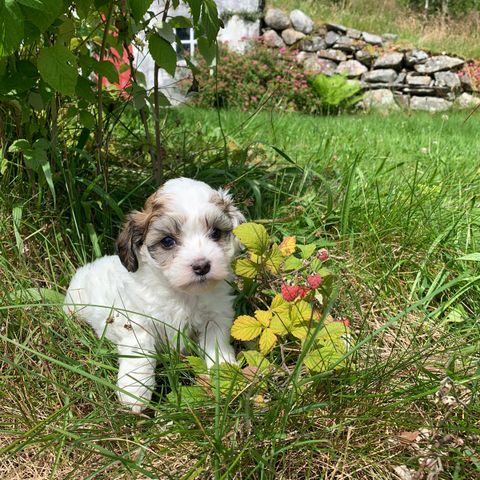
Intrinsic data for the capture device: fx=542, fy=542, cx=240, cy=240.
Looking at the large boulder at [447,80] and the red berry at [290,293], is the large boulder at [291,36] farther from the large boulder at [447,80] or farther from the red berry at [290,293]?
the red berry at [290,293]

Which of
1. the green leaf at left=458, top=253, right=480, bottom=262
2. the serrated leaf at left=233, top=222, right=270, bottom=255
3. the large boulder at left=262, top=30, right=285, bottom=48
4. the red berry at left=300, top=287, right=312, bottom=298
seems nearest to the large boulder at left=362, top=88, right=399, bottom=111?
the large boulder at left=262, top=30, right=285, bottom=48

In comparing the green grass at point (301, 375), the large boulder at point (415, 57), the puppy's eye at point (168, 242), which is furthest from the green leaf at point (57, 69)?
the large boulder at point (415, 57)

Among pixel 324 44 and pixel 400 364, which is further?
pixel 324 44

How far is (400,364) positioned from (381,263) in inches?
38.5

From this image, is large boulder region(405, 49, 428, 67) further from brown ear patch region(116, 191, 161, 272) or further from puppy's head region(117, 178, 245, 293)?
brown ear patch region(116, 191, 161, 272)

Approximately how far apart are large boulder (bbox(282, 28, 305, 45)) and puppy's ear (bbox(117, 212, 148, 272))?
12.0m

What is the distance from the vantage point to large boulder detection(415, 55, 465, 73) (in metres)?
13.0

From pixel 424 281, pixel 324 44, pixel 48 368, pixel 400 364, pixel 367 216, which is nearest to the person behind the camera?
pixel 400 364

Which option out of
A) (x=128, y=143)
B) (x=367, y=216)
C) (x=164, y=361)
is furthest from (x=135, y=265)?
(x=128, y=143)

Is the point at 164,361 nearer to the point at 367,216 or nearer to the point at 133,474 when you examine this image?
the point at 133,474

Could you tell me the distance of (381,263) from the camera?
2.82 metres

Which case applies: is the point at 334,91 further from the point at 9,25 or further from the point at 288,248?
the point at 9,25

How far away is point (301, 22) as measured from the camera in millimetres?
13188

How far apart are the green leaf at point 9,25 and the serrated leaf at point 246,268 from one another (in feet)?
3.89
